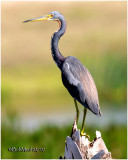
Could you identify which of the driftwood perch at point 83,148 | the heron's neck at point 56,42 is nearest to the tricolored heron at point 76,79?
the heron's neck at point 56,42

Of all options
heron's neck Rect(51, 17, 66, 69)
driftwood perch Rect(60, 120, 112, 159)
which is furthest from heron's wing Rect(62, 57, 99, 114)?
driftwood perch Rect(60, 120, 112, 159)

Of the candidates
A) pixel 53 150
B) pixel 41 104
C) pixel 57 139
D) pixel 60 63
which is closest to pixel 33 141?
pixel 57 139

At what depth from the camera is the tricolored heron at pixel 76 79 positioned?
169 inches

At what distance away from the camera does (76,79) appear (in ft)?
14.4

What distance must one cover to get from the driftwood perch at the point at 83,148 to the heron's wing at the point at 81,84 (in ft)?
1.03

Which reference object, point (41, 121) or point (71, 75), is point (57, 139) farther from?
point (71, 75)

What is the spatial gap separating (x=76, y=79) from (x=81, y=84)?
0.08 m

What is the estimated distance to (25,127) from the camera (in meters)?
9.38

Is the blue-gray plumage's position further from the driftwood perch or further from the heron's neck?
the driftwood perch

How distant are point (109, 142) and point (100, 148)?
4.58 meters

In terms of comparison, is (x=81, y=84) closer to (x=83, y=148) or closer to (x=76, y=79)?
(x=76, y=79)

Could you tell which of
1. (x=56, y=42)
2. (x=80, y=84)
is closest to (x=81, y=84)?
(x=80, y=84)

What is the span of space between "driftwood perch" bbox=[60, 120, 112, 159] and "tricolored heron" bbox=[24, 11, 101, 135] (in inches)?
6.5

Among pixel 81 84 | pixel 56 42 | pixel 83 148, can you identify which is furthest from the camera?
pixel 56 42
